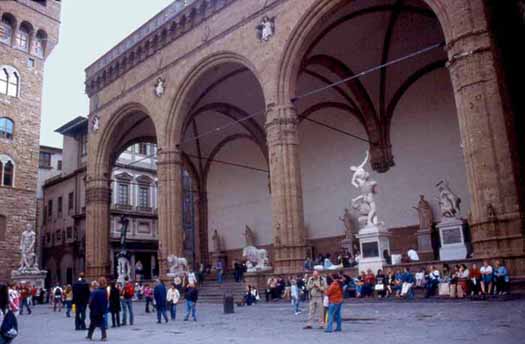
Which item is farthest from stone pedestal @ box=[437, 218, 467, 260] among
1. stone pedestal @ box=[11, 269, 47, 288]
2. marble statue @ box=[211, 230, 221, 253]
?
stone pedestal @ box=[11, 269, 47, 288]

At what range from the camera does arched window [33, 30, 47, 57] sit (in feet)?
130

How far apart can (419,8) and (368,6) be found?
2133mm

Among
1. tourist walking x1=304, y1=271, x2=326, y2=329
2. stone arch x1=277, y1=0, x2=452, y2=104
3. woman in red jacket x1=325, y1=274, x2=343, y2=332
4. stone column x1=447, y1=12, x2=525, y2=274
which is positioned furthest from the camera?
stone arch x1=277, y1=0, x2=452, y2=104

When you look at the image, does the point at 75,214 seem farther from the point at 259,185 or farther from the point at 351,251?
the point at 351,251

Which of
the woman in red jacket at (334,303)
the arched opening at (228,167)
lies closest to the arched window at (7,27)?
the arched opening at (228,167)

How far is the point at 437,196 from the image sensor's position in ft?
78.3

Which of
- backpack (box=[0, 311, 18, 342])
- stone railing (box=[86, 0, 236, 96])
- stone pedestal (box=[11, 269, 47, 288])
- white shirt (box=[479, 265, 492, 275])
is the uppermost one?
stone railing (box=[86, 0, 236, 96])

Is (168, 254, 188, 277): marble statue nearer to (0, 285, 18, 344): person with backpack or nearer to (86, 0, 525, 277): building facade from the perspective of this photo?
(86, 0, 525, 277): building facade

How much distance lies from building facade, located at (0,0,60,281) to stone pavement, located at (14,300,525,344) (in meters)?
26.1

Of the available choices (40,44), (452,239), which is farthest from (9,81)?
(452,239)

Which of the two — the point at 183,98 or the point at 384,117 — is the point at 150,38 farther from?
the point at 384,117

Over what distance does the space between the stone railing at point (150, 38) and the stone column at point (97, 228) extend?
6.00 m

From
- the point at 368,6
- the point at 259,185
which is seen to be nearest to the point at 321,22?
the point at 368,6

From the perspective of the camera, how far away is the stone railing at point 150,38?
23677mm
